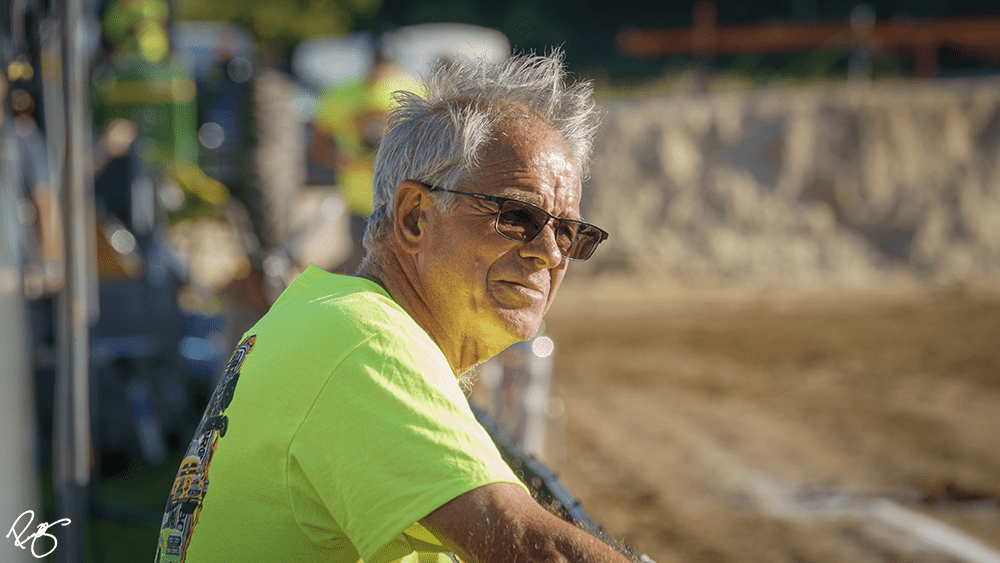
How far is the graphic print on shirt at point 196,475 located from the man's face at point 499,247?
35 centimetres

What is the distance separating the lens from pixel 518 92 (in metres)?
1.48

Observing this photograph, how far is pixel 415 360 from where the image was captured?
1.16m

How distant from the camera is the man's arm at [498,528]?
41.5 inches

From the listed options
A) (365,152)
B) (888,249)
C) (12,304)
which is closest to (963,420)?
(365,152)

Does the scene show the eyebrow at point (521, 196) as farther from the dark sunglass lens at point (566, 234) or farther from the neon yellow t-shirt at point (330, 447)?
the neon yellow t-shirt at point (330, 447)

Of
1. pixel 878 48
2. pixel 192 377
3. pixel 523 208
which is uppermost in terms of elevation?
pixel 878 48

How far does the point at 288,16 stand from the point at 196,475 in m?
19.1

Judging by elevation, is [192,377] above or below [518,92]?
below

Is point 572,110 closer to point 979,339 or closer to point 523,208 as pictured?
point 523,208

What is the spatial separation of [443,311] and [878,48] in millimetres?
13716

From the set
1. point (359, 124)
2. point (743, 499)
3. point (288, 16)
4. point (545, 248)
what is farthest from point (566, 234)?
point (288, 16)

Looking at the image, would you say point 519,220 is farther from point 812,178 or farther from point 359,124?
point 812,178

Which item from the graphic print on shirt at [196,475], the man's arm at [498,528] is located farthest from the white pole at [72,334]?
the man's arm at [498,528]

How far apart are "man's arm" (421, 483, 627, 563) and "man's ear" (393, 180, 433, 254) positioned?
54cm
